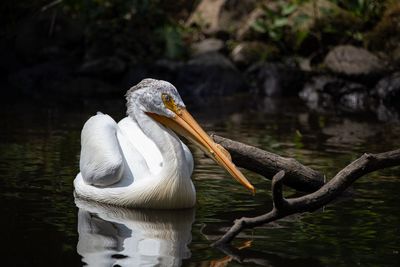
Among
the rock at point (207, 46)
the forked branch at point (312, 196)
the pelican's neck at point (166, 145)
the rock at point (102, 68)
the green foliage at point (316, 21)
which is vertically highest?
the green foliage at point (316, 21)

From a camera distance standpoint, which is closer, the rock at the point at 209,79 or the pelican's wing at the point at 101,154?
the pelican's wing at the point at 101,154

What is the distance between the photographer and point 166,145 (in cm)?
638

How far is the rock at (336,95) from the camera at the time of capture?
15.6 metres

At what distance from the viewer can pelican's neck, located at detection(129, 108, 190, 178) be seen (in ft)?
20.6

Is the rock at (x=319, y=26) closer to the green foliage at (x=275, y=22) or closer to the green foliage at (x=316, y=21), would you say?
the green foliage at (x=316, y=21)

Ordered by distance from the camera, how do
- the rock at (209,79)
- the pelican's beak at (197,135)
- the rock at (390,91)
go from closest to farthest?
the pelican's beak at (197,135), the rock at (390,91), the rock at (209,79)

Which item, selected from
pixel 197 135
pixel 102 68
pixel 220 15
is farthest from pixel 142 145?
pixel 220 15

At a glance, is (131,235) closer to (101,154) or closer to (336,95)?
(101,154)

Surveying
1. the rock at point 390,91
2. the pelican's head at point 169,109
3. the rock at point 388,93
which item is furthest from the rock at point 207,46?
the pelican's head at point 169,109

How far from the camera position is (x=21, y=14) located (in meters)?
21.2

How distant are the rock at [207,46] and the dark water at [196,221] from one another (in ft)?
28.7

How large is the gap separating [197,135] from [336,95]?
10.3m

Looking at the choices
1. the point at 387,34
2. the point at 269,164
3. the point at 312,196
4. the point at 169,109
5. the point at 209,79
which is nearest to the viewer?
the point at 312,196

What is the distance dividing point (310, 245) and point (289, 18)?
14.1 meters
